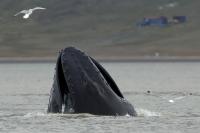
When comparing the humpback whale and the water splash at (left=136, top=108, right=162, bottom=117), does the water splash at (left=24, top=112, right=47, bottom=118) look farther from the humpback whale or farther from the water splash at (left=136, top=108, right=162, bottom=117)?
the humpback whale

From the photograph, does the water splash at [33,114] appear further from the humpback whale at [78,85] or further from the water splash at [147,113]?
the humpback whale at [78,85]

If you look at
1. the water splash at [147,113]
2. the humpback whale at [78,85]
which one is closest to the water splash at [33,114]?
the water splash at [147,113]

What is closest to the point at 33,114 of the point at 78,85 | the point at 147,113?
the point at 147,113

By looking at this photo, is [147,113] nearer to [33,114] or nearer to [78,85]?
[33,114]

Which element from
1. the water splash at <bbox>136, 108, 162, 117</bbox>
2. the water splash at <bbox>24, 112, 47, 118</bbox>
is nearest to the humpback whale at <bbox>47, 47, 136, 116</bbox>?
the water splash at <bbox>136, 108, 162, 117</bbox>

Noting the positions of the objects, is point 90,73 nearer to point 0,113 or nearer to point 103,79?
point 103,79

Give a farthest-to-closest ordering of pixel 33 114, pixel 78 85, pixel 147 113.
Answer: pixel 33 114 → pixel 147 113 → pixel 78 85

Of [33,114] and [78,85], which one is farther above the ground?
[78,85]

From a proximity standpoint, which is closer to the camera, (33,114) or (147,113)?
(147,113)

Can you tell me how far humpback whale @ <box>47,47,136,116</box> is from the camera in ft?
120

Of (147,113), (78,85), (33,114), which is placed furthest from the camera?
(33,114)

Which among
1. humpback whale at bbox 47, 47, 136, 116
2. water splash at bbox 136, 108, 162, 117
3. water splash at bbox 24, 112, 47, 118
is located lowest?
water splash at bbox 136, 108, 162, 117

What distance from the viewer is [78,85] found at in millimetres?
36438

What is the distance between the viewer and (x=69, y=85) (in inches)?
1433
